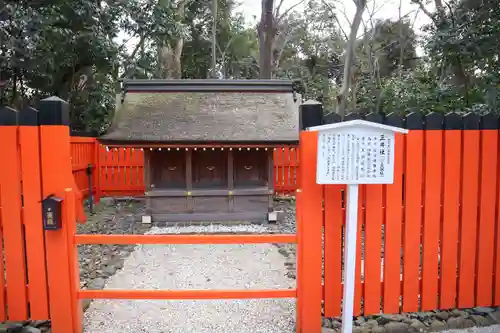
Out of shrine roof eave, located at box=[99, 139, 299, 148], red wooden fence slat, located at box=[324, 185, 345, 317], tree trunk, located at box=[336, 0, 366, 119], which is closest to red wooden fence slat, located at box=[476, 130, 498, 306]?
red wooden fence slat, located at box=[324, 185, 345, 317]

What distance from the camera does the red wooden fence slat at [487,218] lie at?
3.48m

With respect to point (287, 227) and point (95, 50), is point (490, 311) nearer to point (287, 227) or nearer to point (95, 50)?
point (287, 227)

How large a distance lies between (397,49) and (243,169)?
73.0ft

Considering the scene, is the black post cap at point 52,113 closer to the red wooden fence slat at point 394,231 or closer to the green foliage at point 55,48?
the red wooden fence slat at point 394,231

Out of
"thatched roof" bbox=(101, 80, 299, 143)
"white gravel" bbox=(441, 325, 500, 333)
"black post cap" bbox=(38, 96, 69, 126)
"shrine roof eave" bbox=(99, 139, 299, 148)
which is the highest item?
"thatched roof" bbox=(101, 80, 299, 143)

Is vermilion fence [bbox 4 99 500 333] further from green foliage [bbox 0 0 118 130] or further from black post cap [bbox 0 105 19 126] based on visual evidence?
green foliage [bbox 0 0 118 130]

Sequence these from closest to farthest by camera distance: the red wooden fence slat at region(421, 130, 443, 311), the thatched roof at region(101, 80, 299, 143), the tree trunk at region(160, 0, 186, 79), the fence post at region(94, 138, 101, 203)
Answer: the red wooden fence slat at region(421, 130, 443, 311) < the thatched roof at region(101, 80, 299, 143) < the fence post at region(94, 138, 101, 203) < the tree trunk at region(160, 0, 186, 79)

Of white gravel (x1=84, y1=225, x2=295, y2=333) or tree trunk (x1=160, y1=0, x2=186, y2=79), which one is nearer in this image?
white gravel (x1=84, y1=225, x2=295, y2=333)

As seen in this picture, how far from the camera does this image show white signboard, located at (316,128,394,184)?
296 cm

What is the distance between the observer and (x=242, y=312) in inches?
151

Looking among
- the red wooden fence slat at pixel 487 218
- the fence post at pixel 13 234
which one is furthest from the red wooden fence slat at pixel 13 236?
the red wooden fence slat at pixel 487 218

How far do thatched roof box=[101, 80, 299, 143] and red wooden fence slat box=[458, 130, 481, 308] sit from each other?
447 cm

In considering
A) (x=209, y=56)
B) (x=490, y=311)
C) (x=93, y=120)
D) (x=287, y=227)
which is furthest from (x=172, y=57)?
(x=490, y=311)

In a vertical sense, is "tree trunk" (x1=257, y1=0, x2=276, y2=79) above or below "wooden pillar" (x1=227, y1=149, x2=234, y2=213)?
above
